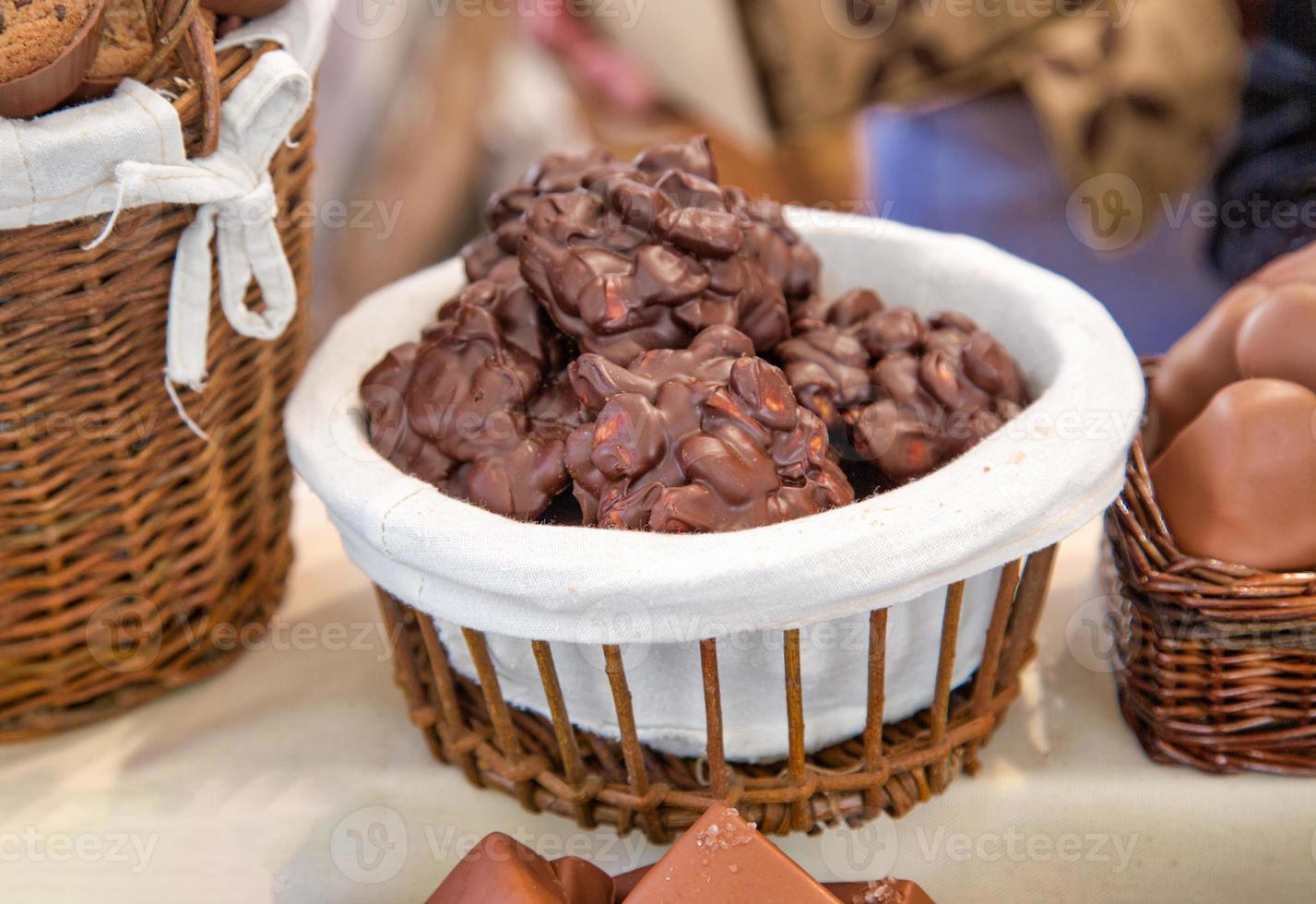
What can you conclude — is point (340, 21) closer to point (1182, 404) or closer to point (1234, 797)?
point (1182, 404)

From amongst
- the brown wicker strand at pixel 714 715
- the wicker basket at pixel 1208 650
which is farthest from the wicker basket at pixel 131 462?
the wicker basket at pixel 1208 650

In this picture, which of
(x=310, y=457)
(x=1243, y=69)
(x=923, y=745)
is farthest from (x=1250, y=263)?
(x=310, y=457)

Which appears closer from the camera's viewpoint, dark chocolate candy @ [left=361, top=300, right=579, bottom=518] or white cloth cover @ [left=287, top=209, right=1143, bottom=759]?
white cloth cover @ [left=287, top=209, right=1143, bottom=759]

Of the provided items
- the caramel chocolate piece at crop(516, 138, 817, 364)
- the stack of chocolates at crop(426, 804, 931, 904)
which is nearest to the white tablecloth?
the stack of chocolates at crop(426, 804, 931, 904)

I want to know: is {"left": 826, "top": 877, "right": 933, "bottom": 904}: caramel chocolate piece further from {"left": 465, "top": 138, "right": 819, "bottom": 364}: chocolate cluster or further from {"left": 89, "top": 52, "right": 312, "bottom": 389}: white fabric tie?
{"left": 89, "top": 52, "right": 312, "bottom": 389}: white fabric tie

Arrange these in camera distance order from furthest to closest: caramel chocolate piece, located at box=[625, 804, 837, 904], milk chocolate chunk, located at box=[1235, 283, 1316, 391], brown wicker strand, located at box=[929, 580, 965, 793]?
milk chocolate chunk, located at box=[1235, 283, 1316, 391], brown wicker strand, located at box=[929, 580, 965, 793], caramel chocolate piece, located at box=[625, 804, 837, 904]

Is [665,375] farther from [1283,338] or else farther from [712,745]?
[1283,338]
